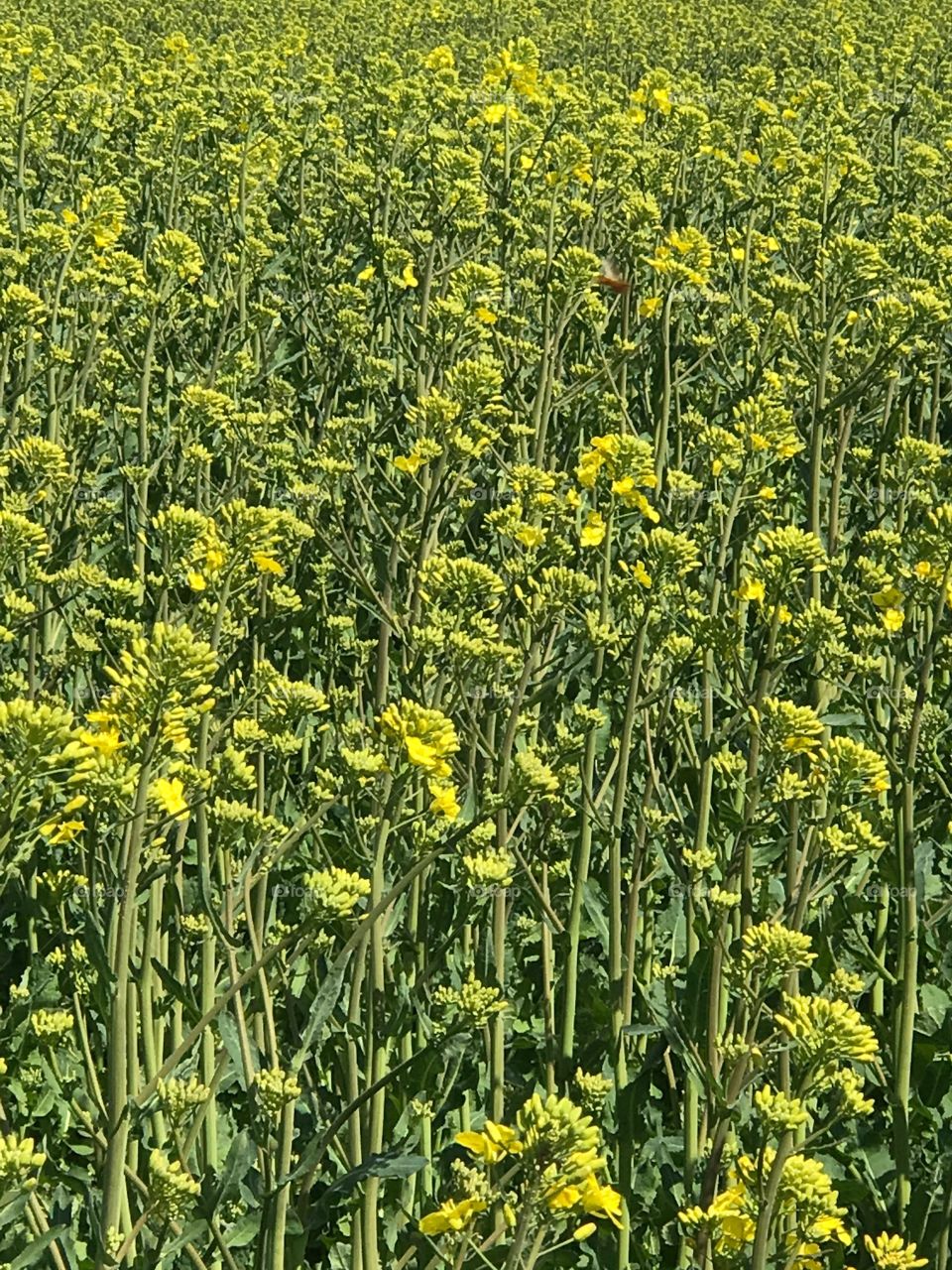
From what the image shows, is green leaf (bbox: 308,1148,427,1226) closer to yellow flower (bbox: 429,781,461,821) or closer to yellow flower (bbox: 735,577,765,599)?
yellow flower (bbox: 429,781,461,821)

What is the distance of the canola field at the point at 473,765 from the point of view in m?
2.13

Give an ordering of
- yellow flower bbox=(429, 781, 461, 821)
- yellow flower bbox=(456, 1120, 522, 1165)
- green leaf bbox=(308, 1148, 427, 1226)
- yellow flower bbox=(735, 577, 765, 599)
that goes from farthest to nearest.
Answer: yellow flower bbox=(735, 577, 765, 599) < yellow flower bbox=(429, 781, 461, 821) < green leaf bbox=(308, 1148, 427, 1226) < yellow flower bbox=(456, 1120, 522, 1165)

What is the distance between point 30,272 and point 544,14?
41.5ft

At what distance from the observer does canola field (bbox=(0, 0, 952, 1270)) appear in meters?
2.13

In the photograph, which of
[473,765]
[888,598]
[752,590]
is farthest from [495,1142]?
[888,598]

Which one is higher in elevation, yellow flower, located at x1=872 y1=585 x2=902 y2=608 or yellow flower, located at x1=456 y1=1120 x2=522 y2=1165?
yellow flower, located at x1=872 y1=585 x2=902 y2=608

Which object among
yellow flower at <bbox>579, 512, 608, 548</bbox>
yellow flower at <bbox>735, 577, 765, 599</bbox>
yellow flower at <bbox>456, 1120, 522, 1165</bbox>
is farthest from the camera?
yellow flower at <bbox>579, 512, 608, 548</bbox>

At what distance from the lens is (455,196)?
5.23 m

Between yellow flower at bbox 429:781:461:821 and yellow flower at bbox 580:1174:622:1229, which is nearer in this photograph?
yellow flower at bbox 580:1174:622:1229

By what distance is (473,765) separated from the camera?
3041 mm

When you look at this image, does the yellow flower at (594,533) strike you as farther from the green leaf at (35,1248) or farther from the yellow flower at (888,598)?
the green leaf at (35,1248)

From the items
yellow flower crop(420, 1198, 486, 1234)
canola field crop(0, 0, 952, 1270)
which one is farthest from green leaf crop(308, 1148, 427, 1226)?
yellow flower crop(420, 1198, 486, 1234)

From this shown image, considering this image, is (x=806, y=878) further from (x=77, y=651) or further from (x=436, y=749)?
(x=77, y=651)

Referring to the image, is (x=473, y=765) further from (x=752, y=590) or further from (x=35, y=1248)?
(x=35, y=1248)
